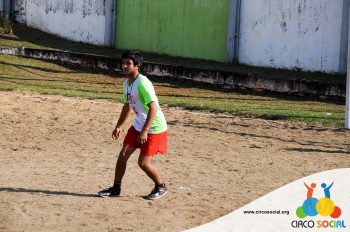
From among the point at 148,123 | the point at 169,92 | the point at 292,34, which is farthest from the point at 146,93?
the point at 292,34

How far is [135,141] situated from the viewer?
7.31 meters

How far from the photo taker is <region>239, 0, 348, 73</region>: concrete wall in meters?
18.5

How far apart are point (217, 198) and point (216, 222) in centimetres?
105

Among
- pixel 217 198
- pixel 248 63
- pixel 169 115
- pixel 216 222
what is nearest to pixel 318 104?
pixel 169 115

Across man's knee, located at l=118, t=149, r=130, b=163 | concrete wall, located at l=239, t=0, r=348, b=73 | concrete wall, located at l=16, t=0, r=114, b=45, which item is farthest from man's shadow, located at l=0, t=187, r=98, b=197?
concrete wall, located at l=16, t=0, r=114, b=45

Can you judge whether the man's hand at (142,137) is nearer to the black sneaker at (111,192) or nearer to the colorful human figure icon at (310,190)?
the black sneaker at (111,192)

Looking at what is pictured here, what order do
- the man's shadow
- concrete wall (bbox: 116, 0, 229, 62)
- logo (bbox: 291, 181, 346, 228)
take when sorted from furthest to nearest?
1. concrete wall (bbox: 116, 0, 229, 62)
2. the man's shadow
3. logo (bbox: 291, 181, 346, 228)

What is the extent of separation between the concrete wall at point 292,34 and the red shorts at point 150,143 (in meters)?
11.6

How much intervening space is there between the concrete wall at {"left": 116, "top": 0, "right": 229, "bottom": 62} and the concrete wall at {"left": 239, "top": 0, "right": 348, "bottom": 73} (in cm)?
94

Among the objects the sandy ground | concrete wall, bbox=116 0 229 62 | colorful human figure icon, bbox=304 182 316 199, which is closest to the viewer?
colorful human figure icon, bbox=304 182 316 199

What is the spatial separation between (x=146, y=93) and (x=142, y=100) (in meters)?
0.08

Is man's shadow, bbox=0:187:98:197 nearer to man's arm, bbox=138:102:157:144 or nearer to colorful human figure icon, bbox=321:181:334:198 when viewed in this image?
man's arm, bbox=138:102:157:144

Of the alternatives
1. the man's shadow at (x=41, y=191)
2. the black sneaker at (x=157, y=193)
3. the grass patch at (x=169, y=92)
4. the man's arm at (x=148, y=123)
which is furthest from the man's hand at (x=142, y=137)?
the grass patch at (x=169, y=92)

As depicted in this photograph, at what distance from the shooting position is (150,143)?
23.8 ft
